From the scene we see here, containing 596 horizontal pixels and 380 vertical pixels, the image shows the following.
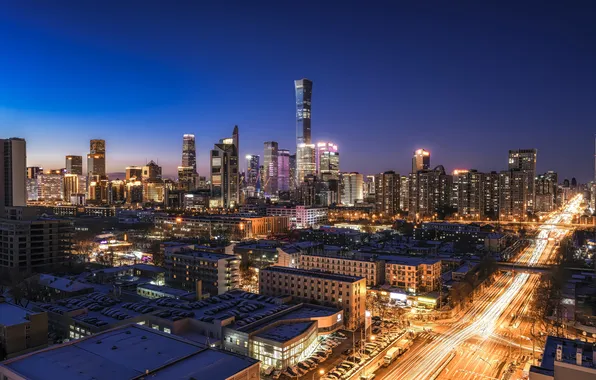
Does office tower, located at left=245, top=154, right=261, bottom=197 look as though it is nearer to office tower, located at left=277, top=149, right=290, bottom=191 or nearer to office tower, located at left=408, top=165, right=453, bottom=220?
office tower, located at left=277, top=149, right=290, bottom=191

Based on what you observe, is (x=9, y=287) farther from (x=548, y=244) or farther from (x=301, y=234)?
(x=548, y=244)

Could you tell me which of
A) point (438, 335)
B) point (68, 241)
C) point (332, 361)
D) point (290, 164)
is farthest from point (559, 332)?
point (290, 164)

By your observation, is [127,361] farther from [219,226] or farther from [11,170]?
[219,226]

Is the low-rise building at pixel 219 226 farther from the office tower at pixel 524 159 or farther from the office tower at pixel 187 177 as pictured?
the office tower at pixel 187 177

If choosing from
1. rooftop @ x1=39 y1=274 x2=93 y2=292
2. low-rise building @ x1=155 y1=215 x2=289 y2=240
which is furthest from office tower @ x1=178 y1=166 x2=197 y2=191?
rooftop @ x1=39 y1=274 x2=93 y2=292

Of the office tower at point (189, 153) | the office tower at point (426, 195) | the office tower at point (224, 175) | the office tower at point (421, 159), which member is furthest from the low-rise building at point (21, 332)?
the office tower at point (189, 153)
